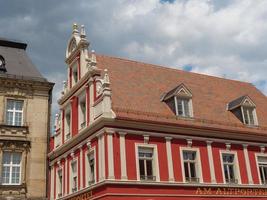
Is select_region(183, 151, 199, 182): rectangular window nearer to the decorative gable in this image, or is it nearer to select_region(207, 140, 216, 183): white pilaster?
select_region(207, 140, 216, 183): white pilaster

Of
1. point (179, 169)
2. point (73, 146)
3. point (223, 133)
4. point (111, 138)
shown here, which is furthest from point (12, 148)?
point (223, 133)

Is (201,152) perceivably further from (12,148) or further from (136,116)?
(12,148)

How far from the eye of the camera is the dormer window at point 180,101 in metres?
27.1

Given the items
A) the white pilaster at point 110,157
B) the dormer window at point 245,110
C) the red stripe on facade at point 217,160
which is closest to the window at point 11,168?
the white pilaster at point 110,157

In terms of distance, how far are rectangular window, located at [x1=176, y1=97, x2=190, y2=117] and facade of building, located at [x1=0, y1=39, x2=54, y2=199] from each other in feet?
36.9

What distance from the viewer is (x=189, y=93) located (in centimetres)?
2808

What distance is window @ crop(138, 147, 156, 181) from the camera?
78.2 feet

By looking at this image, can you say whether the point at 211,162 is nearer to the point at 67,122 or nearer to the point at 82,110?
the point at 82,110

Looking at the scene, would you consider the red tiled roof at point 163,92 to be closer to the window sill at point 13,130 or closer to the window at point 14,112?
the window at point 14,112

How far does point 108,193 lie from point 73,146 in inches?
264

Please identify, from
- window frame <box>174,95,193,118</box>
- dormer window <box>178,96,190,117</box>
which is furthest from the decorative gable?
dormer window <box>178,96,190,117</box>

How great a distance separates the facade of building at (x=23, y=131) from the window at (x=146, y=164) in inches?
405

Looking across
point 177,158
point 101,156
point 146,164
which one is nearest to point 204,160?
point 177,158

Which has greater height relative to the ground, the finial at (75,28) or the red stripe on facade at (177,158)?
the finial at (75,28)
